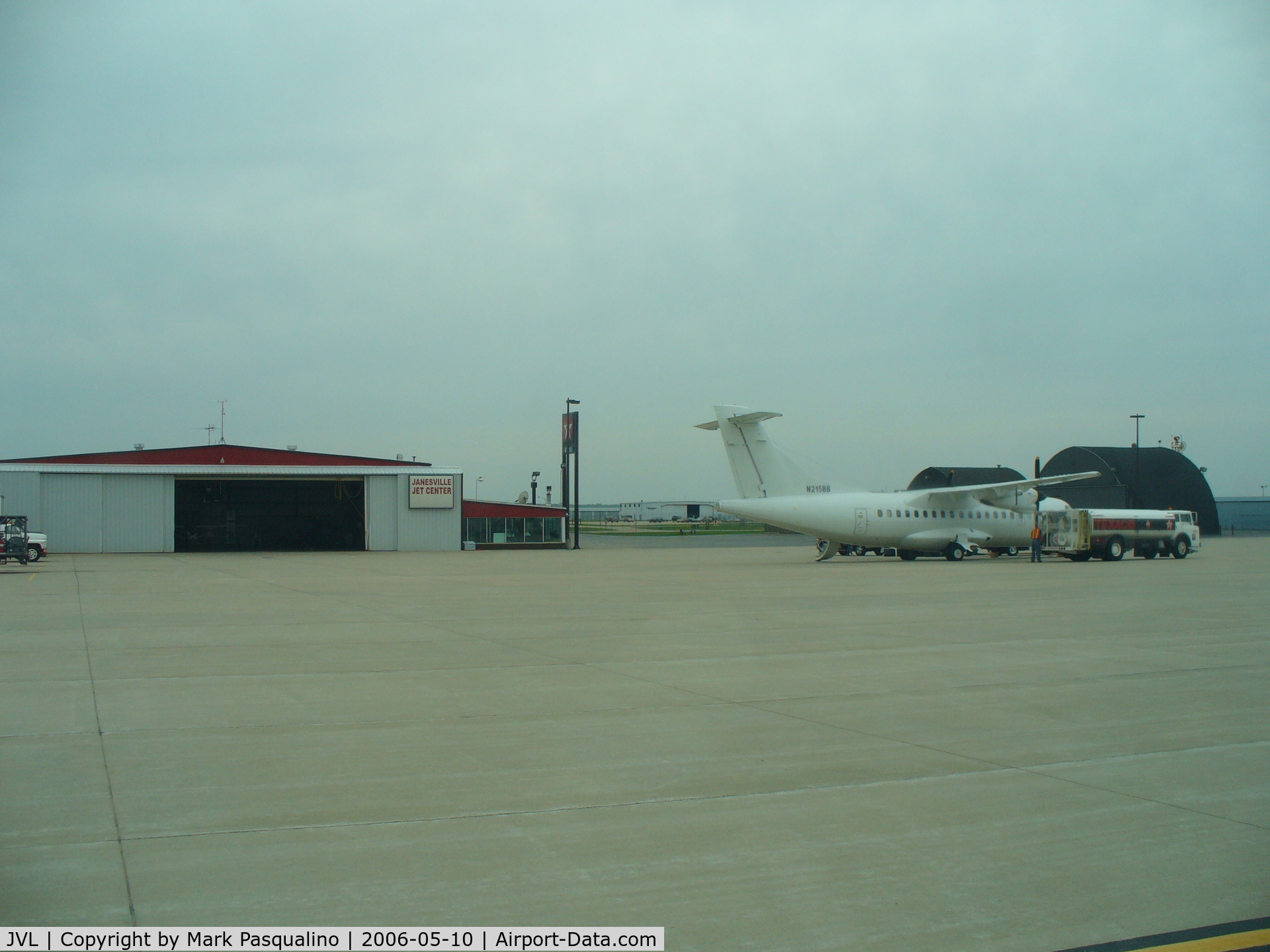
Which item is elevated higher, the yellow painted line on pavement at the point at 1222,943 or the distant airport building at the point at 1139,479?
the distant airport building at the point at 1139,479

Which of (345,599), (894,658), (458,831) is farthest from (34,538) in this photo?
(458,831)

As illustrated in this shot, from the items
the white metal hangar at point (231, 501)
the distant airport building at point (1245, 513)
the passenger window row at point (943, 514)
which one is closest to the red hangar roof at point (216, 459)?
the white metal hangar at point (231, 501)

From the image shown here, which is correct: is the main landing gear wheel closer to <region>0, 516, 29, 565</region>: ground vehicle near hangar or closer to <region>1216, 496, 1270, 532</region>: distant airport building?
<region>0, 516, 29, 565</region>: ground vehicle near hangar

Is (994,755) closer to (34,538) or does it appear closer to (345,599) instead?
(345,599)

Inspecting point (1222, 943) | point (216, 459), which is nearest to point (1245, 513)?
point (216, 459)

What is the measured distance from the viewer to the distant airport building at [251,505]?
47969 mm

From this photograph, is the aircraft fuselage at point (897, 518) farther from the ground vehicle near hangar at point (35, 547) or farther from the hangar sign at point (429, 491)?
the ground vehicle near hangar at point (35, 547)

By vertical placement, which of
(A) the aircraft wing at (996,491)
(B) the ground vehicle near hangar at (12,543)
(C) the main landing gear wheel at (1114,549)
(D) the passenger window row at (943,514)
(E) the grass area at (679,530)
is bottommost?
(E) the grass area at (679,530)

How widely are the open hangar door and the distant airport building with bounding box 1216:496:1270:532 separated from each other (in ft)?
274

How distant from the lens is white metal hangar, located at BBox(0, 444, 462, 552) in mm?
47875

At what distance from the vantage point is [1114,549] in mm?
41438

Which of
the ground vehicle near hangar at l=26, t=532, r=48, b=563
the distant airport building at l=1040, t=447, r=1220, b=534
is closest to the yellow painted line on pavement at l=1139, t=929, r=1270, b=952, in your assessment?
the ground vehicle near hangar at l=26, t=532, r=48, b=563

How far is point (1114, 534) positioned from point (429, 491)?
33.6m

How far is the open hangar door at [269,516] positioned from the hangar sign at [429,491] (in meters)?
7.43
